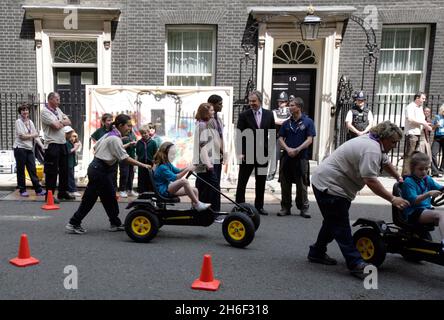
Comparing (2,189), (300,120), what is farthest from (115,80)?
(300,120)

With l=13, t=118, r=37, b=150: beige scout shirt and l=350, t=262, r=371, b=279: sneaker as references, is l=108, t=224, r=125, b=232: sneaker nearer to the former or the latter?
l=13, t=118, r=37, b=150: beige scout shirt

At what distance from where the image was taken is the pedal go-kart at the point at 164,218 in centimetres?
536

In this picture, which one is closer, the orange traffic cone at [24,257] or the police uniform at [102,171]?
the orange traffic cone at [24,257]

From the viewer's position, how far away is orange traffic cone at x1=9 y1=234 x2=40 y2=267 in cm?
463

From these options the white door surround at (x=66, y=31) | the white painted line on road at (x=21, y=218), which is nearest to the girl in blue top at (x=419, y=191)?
the white painted line on road at (x=21, y=218)

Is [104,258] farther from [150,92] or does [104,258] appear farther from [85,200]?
[150,92]

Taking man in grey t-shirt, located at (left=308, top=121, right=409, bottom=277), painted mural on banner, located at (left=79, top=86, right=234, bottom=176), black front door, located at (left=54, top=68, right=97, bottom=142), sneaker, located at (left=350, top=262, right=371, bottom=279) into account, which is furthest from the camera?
black front door, located at (left=54, top=68, right=97, bottom=142)

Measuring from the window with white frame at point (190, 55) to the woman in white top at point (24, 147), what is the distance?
4636 millimetres

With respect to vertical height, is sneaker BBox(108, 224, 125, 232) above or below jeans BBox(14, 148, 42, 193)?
below

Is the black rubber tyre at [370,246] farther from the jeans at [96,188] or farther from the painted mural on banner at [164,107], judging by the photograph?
the painted mural on banner at [164,107]

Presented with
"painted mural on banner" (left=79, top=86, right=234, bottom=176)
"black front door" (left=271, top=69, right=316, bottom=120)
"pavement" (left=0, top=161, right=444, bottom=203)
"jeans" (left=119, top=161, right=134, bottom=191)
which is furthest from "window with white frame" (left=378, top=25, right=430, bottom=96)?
"jeans" (left=119, top=161, right=134, bottom=191)

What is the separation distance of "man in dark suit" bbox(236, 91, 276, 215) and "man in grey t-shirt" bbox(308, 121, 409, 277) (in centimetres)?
233
